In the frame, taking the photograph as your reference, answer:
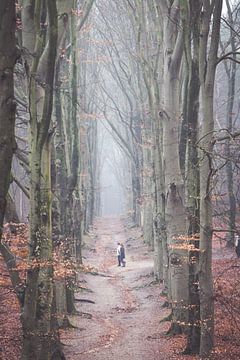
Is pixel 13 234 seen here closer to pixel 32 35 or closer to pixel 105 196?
pixel 32 35

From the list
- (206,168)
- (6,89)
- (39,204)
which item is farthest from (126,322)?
(6,89)

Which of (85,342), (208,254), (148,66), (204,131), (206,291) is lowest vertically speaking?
(85,342)

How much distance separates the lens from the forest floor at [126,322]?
31.5ft

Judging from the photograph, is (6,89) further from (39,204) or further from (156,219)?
(156,219)

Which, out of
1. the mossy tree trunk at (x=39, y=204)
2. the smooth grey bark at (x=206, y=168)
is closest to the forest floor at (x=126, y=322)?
the smooth grey bark at (x=206, y=168)

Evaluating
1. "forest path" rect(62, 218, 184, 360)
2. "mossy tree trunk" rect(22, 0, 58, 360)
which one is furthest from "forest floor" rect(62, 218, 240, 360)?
"mossy tree trunk" rect(22, 0, 58, 360)

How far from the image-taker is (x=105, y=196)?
87.5 m

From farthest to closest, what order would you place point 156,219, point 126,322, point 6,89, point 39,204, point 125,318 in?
1. point 156,219
2. point 125,318
3. point 126,322
4. point 39,204
5. point 6,89

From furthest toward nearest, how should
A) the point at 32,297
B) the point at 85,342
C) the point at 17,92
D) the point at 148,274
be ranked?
the point at 148,274, the point at 17,92, the point at 85,342, the point at 32,297

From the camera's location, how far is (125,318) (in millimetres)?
13875

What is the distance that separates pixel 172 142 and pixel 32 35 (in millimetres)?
4220

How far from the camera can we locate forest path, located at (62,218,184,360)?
10.1 metres

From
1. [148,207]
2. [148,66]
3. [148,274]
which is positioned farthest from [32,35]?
[148,207]

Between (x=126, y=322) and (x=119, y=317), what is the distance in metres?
0.83
